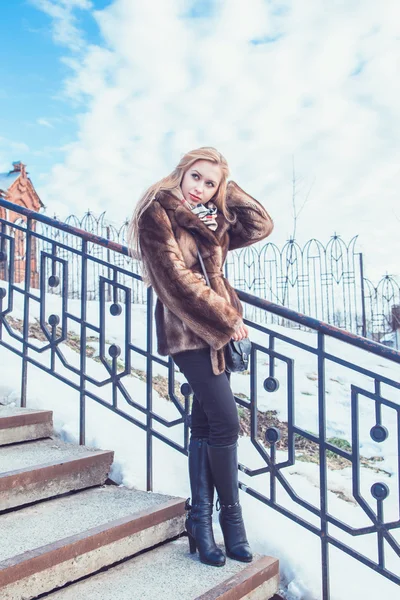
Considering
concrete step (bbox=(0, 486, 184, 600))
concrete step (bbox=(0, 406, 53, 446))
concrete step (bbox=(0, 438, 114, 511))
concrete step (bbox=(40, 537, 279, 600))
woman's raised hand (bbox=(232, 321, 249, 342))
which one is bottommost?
concrete step (bbox=(40, 537, 279, 600))

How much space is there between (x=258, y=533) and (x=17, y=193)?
26422 mm

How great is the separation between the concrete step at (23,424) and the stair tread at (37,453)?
0.04 metres

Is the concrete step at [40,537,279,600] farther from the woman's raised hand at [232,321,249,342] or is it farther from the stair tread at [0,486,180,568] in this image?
the woman's raised hand at [232,321,249,342]

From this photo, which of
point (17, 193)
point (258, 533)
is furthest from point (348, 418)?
point (17, 193)

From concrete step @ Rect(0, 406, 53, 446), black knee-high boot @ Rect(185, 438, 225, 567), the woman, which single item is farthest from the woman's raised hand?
concrete step @ Rect(0, 406, 53, 446)

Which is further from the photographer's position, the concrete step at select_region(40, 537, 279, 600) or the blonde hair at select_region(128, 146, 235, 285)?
the blonde hair at select_region(128, 146, 235, 285)

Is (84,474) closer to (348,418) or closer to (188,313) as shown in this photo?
(188,313)

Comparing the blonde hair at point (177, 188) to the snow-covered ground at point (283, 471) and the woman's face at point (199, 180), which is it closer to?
the woman's face at point (199, 180)

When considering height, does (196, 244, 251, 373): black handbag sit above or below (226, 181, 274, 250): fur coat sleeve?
below

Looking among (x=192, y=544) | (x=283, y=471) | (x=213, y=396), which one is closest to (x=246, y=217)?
(x=213, y=396)

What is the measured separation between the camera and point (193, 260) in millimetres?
2414

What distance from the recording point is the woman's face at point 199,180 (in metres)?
2.47

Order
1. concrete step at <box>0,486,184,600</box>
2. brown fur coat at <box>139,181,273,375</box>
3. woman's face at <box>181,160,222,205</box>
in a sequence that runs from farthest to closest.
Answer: woman's face at <box>181,160,222,205</box> → brown fur coat at <box>139,181,273,375</box> → concrete step at <box>0,486,184,600</box>

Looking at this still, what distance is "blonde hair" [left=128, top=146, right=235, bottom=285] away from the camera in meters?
2.42
